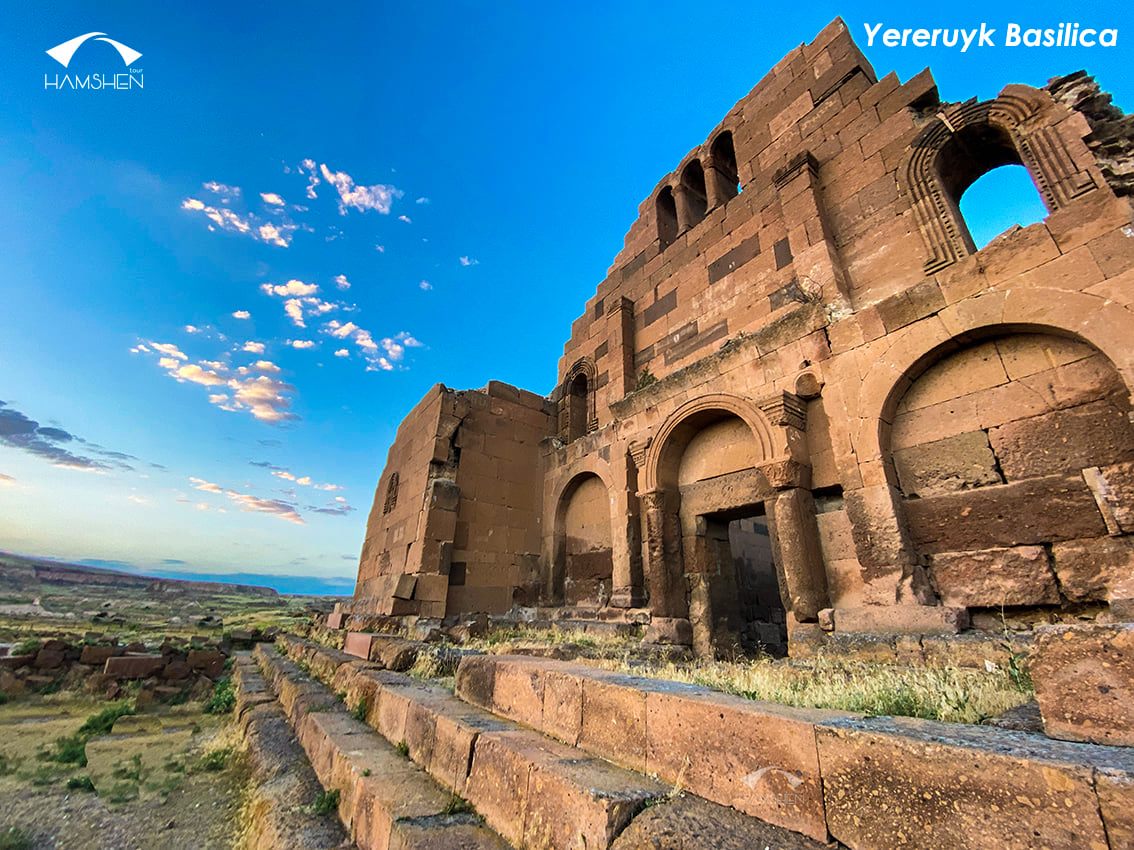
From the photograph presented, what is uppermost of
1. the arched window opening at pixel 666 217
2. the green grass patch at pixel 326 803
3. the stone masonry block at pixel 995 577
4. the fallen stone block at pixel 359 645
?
the arched window opening at pixel 666 217

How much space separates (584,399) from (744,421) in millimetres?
5074

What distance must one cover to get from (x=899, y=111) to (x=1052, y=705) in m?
7.26

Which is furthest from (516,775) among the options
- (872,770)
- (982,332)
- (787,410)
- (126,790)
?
(982,332)

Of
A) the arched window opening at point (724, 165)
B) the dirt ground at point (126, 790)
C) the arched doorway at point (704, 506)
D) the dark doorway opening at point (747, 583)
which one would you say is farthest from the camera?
the arched window opening at point (724, 165)

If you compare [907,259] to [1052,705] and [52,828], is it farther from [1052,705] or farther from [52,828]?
[52,828]

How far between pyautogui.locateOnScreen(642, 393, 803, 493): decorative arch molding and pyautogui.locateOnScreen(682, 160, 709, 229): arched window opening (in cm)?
459

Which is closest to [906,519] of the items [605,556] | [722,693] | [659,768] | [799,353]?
[799,353]

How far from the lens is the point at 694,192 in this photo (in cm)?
1018

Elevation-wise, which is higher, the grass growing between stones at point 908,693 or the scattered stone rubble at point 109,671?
the grass growing between stones at point 908,693

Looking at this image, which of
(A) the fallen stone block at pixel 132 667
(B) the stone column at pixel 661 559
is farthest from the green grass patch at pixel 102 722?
(B) the stone column at pixel 661 559

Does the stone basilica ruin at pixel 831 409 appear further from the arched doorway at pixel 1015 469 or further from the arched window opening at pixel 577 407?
the arched window opening at pixel 577 407

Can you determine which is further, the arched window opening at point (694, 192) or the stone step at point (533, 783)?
the arched window opening at point (694, 192)

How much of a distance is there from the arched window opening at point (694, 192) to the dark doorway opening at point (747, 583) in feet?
20.1

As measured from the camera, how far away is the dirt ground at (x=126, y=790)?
3.73m
